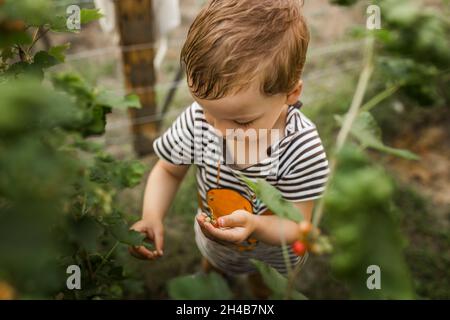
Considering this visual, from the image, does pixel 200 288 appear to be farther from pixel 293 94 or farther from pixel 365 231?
pixel 293 94

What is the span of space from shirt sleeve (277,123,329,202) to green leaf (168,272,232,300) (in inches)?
20.6

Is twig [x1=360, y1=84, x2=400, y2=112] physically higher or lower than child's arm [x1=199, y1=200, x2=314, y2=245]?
higher

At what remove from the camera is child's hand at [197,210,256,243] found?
3.69 ft

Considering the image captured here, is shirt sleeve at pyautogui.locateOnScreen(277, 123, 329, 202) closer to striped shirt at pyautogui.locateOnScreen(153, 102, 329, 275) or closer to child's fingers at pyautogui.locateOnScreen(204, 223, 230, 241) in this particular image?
striped shirt at pyautogui.locateOnScreen(153, 102, 329, 275)

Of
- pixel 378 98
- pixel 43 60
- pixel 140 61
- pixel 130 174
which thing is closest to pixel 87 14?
pixel 43 60

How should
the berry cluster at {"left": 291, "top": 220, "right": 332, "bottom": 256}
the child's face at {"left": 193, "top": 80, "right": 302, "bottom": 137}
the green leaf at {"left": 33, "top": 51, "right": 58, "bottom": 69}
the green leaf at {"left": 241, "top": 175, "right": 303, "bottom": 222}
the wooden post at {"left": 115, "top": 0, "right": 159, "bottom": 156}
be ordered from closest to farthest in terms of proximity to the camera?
the berry cluster at {"left": 291, "top": 220, "right": 332, "bottom": 256} → the green leaf at {"left": 241, "top": 175, "right": 303, "bottom": 222} → the green leaf at {"left": 33, "top": 51, "right": 58, "bottom": 69} → the child's face at {"left": 193, "top": 80, "right": 302, "bottom": 137} → the wooden post at {"left": 115, "top": 0, "right": 159, "bottom": 156}

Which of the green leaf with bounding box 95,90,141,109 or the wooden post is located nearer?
the green leaf with bounding box 95,90,141,109

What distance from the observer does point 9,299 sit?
1.92 ft

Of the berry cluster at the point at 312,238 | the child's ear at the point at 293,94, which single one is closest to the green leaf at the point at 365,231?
the berry cluster at the point at 312,238

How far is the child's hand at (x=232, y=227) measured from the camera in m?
1.12

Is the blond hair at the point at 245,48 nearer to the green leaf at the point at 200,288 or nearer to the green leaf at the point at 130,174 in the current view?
the green leaf at the point at 130,174

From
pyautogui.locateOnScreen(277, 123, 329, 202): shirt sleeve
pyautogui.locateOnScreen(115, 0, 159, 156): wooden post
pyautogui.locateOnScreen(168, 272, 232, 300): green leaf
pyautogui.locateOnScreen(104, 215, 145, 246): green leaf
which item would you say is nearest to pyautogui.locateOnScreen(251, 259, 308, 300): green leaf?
pyautogui.locateOnScreen(168, 272, 232, 300): green leaf
